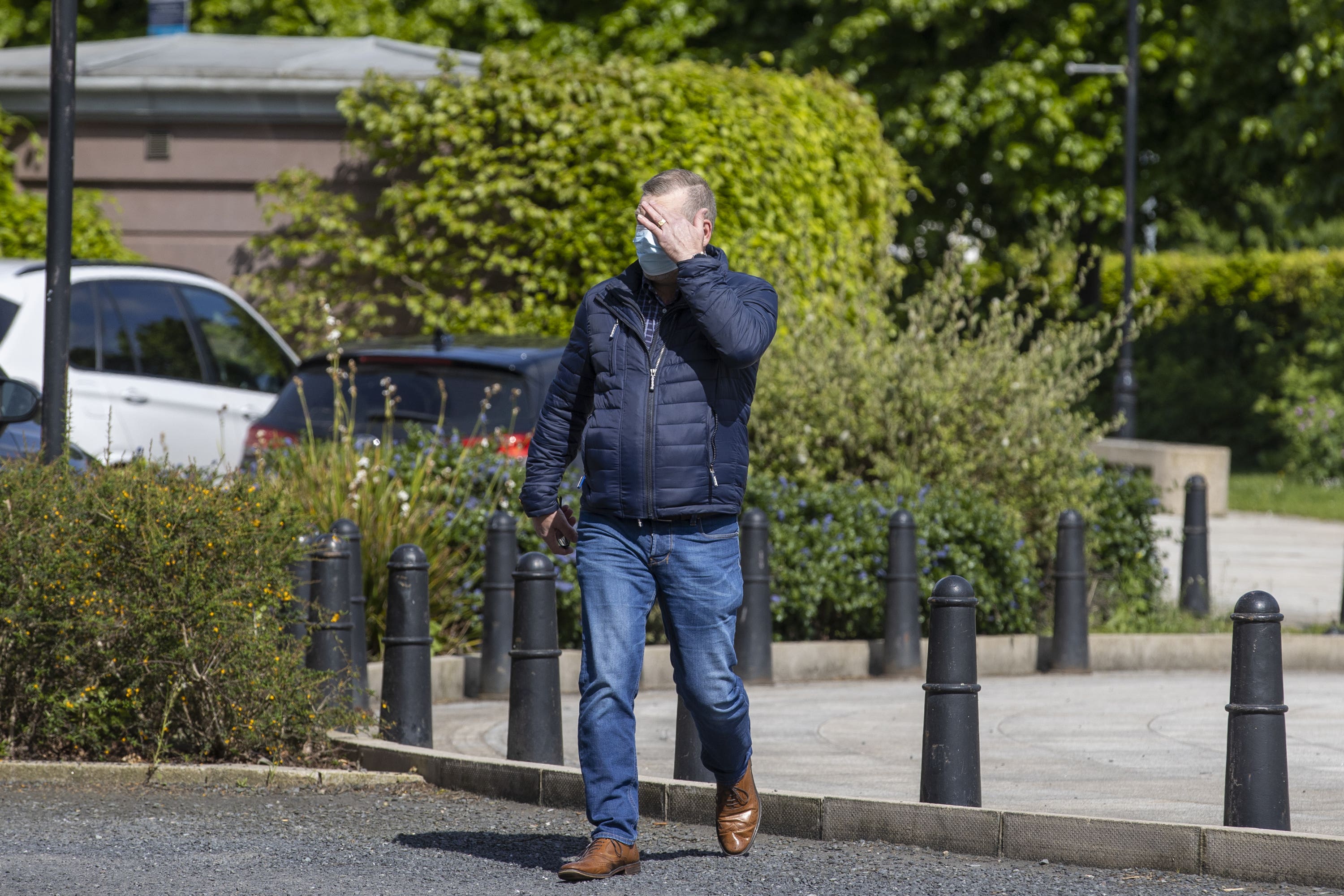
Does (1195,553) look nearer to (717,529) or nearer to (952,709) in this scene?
(952,709)

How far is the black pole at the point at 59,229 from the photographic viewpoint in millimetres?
6629

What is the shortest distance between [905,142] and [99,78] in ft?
36.6

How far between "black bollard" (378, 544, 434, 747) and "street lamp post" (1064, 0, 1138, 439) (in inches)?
618

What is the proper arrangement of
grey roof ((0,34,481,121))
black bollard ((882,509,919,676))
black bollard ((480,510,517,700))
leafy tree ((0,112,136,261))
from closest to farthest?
black bollard ((480,510,517,700)), black bollard ((882,509,919,676)), leafy tree ((0,112,136,261)), grey roof ((0,34,481,121))

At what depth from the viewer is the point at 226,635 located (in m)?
5.78

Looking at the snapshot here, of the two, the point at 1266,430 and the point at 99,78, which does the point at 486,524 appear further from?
the point at 1266,430

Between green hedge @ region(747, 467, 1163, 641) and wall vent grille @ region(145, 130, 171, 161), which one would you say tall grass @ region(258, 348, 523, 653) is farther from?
wall vent grille @ region(145, 130, 171, 161)

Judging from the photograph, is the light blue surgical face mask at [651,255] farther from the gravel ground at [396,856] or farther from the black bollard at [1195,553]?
the black bollard at [1195,553]

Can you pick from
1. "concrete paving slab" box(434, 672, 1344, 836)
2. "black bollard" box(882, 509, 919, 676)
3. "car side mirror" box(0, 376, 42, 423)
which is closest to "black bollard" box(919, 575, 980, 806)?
"concrete paving slab" box(434, 672, 1344, 836)

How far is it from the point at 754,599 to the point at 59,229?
344cm

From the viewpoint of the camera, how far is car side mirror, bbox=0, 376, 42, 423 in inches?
275

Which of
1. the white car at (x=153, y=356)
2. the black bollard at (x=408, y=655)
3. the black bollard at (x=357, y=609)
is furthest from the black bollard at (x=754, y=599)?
the white car at (x=153, y=356)

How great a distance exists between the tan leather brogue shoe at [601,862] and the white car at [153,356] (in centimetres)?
490

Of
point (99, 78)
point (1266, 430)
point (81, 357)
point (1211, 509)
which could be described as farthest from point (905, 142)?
point (81, 357)
